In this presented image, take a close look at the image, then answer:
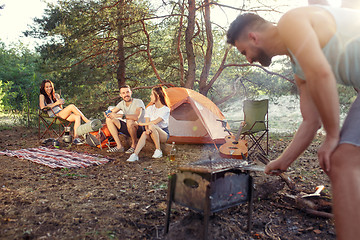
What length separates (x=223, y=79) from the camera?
12.5 metres

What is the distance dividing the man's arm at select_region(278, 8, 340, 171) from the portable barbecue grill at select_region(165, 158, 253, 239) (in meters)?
0.90

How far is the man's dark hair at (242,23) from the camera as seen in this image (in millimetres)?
1429

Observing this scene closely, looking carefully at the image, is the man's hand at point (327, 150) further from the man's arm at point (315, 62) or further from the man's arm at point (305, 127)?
the man's arm at point (305, 127)

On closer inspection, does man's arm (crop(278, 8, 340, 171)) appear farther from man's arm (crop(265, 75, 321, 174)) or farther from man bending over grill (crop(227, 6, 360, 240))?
man's arm (crop(265, 75, 321, 174))

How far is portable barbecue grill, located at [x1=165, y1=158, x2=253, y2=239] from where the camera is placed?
198 centimetres

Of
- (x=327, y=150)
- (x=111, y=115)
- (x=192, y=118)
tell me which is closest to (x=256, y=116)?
(x=192, y=118)

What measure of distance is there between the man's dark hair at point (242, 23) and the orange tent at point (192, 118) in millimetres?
4769

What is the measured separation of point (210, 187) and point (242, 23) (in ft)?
3.57

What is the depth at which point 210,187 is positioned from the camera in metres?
1.96

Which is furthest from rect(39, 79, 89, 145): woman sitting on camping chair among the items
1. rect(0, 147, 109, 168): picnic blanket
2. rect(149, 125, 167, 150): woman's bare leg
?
rect(149, 125, 167, 150): woman's bare leg

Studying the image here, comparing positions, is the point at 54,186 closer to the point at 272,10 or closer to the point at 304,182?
the point at 304,182

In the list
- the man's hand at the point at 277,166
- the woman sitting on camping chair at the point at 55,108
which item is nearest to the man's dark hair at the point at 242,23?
the man's hand at the point at 277,166

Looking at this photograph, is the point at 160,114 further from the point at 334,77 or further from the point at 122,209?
the point at 334,77

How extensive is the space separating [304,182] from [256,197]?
3.92ft
